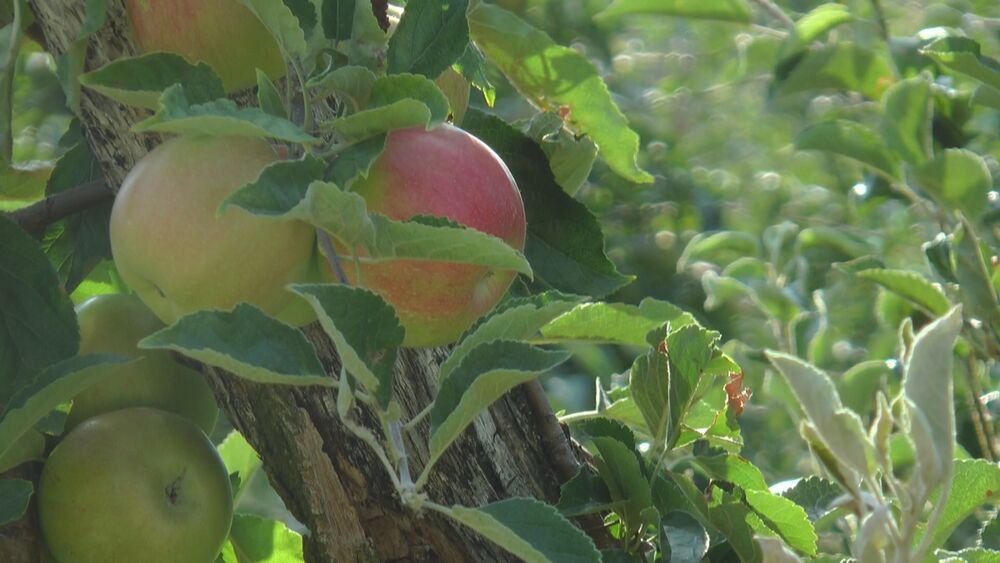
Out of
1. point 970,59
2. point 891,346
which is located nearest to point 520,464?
point 970,59

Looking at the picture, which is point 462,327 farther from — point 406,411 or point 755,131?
point 755,131

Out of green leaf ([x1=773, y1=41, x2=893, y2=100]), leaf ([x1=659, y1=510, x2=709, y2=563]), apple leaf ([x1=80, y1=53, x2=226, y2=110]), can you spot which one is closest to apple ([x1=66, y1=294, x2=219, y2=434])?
apple leaf ([x1=80, y1=53, x2=226, y2=110])

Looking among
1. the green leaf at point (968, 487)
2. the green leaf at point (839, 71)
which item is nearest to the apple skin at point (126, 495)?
the green leaf at point (968, 487)

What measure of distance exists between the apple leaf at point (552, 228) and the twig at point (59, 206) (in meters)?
0.26

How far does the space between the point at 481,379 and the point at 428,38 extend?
21 centimetres

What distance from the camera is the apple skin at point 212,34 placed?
70cm

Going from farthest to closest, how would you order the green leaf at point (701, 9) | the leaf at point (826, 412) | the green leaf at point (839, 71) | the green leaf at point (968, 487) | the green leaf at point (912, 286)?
1. the green leaf at point (701, 9)
2. the green leaf at point (839, 71)
3. the green leaf at point (912, 286)
4. the green leaf at point (968, 487)
5. the leaf at point (826, 412)

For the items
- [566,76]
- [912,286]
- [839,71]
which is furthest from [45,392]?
[839,71]

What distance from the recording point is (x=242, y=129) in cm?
58

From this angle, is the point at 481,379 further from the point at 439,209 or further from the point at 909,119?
the point at 909,119

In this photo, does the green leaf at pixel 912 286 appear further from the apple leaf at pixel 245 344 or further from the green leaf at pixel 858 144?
the apple leaf at pixel 245 344

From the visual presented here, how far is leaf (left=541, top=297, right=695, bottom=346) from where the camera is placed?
79 cm

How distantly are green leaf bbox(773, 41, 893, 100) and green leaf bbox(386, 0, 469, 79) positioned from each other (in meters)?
0.88

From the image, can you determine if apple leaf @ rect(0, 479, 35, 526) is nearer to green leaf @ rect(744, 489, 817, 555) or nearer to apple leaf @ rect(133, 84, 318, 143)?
apple leaf @ rect(133, 84, 318, 143)
